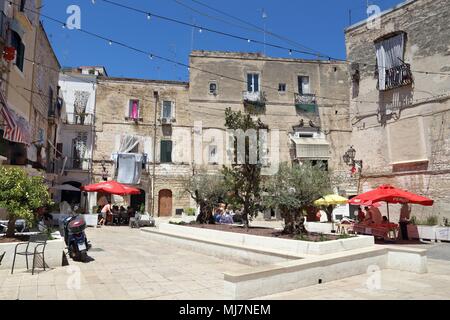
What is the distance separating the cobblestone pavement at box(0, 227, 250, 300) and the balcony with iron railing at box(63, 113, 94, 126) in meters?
18.7

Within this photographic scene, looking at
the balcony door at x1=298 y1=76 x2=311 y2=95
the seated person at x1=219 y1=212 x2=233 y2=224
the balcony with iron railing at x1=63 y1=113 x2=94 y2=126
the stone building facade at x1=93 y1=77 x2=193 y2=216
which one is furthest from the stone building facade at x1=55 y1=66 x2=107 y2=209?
the balcony door at x1=298 y1=76 x2=311 y2=95

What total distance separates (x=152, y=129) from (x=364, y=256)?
22.3m

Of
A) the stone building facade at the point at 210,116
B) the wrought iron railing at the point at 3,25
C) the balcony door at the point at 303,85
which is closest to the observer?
the wrought iron railing at the point at 3,25

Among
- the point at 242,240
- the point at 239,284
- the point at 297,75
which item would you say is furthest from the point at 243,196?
the point at 297,75

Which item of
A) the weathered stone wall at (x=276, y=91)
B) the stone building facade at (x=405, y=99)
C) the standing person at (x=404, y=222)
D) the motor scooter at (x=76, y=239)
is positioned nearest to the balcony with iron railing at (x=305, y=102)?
the weathered stone wall at (x=276, y=91)

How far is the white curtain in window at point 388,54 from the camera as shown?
72.2 feet

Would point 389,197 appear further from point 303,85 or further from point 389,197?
point 303,85

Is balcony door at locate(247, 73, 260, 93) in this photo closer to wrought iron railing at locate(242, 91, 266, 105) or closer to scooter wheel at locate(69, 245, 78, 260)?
wrought iron railing at locate(242, 91, 266, 105)

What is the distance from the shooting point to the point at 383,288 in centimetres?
680

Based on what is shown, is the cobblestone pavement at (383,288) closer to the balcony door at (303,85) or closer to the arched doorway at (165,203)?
the arched doorway at (165,203)

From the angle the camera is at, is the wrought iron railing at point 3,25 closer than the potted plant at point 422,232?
Yes

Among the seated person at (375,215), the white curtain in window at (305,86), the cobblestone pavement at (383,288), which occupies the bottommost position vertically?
the cobblestone pavement at (383,288)

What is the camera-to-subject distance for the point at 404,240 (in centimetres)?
1538
